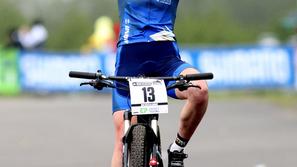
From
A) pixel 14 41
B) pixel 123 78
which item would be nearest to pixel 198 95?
pixel 123 78

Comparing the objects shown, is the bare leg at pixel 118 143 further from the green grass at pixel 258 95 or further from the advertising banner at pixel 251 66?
the advertising banner at pixel 251 66

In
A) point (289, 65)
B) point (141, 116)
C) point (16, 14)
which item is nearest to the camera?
point (141, 116)

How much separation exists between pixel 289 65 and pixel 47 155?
44.3 feet

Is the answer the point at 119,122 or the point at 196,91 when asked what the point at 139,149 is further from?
the point at 196,91

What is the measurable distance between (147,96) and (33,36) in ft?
65.3

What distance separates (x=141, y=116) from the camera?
6656mm

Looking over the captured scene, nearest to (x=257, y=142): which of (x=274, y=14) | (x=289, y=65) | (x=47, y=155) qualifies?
(x=47, y=155)

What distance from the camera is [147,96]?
21.4 feet

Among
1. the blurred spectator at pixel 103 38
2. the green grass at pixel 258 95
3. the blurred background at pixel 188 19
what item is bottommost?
the green grass at pixel 258 95

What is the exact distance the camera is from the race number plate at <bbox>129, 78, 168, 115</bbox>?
256 inches

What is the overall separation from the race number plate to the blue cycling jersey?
0.63 m

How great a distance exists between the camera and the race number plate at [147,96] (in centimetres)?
650

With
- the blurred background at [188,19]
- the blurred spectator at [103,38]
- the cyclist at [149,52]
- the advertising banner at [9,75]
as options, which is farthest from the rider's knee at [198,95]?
the blurred background at [188,19]

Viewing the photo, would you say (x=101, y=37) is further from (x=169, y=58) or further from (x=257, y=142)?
(x=169, y=58)
